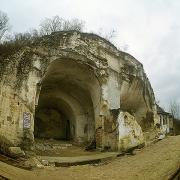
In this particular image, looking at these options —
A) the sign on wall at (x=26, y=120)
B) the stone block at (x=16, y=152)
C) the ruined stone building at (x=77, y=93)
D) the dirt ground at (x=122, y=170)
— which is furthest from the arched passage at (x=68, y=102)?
the dirt ground at (x=122, y=170)

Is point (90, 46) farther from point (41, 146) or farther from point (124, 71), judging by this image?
point (41, 146)

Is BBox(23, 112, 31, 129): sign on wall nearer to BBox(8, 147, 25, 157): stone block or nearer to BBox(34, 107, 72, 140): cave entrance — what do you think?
BBox(8, 147, 25, 157): stone block

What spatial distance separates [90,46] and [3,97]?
5238mm

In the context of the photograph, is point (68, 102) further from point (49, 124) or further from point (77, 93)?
point (49, 124)

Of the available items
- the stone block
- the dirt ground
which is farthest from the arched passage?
the dirt ground

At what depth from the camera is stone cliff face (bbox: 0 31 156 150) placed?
1288cm

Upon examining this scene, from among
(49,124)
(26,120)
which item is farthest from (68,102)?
(26,120)

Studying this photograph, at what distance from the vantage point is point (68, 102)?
18.2 m

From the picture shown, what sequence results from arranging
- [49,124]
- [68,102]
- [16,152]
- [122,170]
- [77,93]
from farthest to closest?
[49,124], [68,102], [77,93], [16,152], [122,170]

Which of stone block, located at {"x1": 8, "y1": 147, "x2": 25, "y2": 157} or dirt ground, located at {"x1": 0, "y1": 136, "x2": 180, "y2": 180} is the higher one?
stone block, located at {"x1": 8, "y1": 147, "x2": 25, "y2": 157}

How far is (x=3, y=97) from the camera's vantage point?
41.0ft

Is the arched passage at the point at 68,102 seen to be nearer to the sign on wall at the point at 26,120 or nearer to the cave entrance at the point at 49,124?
the cave entrance at the point at 49,124

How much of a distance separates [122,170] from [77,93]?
765 cm

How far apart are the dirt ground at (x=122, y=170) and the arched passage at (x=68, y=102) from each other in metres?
4.40
